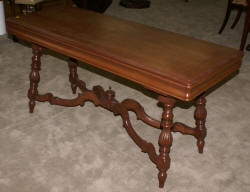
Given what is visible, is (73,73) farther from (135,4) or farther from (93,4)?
(135,4)

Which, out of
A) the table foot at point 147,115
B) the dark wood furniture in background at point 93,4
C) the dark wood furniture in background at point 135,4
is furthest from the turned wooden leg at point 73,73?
the dark wood furniture in background at point 135,4

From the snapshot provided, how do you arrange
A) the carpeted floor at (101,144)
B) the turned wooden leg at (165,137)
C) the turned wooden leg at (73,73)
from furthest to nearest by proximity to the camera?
the turned wooden leg at (73,73) → the carpeted floor at (101,144) → the turned wooden leg at (165,137)

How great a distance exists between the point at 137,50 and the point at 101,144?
78cm

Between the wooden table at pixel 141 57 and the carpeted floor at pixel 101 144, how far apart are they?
15 centimetres

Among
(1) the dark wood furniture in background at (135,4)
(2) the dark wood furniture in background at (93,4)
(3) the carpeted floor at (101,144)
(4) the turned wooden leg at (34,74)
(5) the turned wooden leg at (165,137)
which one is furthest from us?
(1) the dark wood furniture in background at (135,4)

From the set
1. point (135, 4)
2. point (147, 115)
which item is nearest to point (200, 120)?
point (147, 115)

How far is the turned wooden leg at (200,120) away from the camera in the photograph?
2.23 m

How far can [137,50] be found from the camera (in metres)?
2.01

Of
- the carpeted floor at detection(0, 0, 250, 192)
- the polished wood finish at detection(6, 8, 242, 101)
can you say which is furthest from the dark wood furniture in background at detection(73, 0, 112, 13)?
the polished wood finish at detection(6, 8, 242, 101)

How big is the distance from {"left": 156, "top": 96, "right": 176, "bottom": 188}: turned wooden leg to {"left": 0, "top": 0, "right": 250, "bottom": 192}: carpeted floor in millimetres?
112

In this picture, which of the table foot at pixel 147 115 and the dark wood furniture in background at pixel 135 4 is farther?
the dark wood furniture in background at pixel 135 4

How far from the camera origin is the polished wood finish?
176 centimetres

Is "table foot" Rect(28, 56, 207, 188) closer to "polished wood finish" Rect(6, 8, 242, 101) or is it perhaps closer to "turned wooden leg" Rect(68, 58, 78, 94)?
"turned wooden leg" Rect(68, 58, 78, 94)

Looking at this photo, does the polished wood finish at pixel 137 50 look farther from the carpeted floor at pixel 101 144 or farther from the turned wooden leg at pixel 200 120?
the carpeted floor at pixel 101 144
